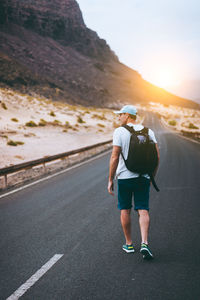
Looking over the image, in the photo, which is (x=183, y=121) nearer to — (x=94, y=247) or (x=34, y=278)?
(x=94, y=247)

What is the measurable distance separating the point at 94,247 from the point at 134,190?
1.23m

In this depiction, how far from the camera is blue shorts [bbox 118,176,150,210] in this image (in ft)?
12.8

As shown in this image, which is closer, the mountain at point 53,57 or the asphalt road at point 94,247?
the asphalt road at point 94,247

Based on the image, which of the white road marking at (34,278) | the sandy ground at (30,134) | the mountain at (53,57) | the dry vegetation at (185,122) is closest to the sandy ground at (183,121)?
the dry vegetation at (185,122)

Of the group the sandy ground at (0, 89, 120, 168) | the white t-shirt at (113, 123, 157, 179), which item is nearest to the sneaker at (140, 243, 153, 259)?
the white t-shirt at (113, 123, 157, 179)

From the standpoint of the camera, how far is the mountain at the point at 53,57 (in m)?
73.0

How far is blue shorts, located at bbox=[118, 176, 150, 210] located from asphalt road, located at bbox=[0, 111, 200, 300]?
793 mm

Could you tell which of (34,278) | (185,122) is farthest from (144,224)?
(185,122)

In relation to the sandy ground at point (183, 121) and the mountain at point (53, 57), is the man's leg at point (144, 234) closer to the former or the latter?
the sandy ground at point (183, 121)

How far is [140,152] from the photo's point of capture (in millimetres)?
3773

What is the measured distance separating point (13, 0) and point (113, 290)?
145 m

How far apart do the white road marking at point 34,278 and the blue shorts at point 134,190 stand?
49.1 inches

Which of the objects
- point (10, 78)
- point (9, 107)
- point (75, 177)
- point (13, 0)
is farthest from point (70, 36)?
point (75, 177)

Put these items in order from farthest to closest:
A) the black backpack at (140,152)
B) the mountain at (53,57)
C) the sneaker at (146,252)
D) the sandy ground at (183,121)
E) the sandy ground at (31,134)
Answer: the mountain at (53,57)
the sandy ground at (183,121)
the sandy ground at (31,134)
the sneaker at (146,252)
the black backpack at (140,152)
